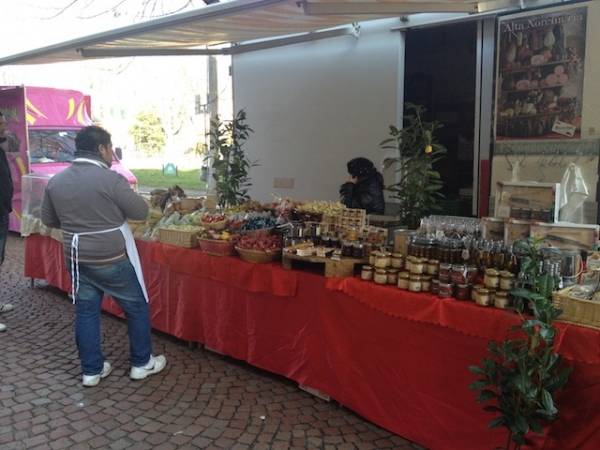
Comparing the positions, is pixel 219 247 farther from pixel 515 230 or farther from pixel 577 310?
pixel 577 310

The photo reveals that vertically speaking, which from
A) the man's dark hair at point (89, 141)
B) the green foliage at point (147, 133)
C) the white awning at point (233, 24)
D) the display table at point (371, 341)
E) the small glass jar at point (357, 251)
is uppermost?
the green foliage at point (147, 133)

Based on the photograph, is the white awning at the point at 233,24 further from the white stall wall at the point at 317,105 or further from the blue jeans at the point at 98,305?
Answer: the blue jeans at the point at 98,305

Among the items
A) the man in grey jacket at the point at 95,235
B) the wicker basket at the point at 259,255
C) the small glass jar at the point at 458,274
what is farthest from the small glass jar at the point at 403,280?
→ the man in grey jacket at the point at 95,235

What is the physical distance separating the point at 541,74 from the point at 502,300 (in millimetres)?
2724

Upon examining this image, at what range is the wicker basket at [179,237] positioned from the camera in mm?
4105

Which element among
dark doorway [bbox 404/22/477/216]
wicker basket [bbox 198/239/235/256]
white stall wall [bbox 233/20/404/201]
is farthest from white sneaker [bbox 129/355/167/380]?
dark doorway [bbox 404/22/477/216]

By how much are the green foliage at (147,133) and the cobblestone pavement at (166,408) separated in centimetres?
2663

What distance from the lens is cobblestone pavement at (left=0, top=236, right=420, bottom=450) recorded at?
297 cm

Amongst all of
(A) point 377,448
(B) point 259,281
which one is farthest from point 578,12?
(A) point 377,448

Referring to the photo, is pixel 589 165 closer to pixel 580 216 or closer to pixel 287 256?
pixel 580 216

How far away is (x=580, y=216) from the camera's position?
373 cm

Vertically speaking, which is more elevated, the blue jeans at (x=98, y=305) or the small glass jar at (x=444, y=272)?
the small glass jar at (x=444, y=272)

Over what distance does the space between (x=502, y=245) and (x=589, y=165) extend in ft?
6.16

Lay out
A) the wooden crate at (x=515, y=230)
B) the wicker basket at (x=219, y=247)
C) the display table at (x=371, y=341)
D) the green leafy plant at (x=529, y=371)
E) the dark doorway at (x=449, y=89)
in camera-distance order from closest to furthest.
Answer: the green leafy plant at (x=529, y=371) < the display table at (x=371, y=341) < the wooden crate at (x=515, y=230) < the wicker basket at (x=219, y=247) < the dark doorway at (x=449, y=89)
